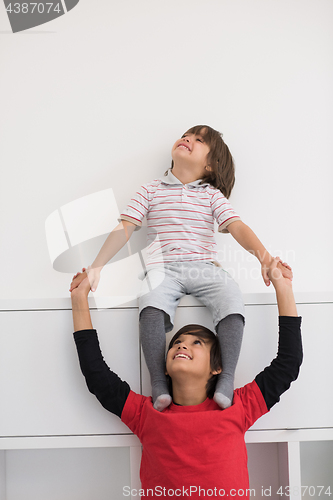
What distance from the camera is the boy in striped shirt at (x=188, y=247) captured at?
0.95 metres

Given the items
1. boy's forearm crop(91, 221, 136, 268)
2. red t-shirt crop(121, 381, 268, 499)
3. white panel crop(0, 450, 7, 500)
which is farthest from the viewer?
white panel crop(0, 450, 7, 500)

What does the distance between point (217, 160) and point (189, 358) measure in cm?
60

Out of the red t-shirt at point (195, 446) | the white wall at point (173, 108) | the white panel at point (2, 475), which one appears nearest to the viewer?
the red t-shirt at point (195, 446)

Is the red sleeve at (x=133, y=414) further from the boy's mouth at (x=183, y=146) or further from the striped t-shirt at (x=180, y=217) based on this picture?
the boy's mouth at (x=183, y=146)

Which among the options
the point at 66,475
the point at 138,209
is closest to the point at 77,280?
the point at 138,209

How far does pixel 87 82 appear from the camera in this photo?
1388 mm

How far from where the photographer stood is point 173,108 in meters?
1.38

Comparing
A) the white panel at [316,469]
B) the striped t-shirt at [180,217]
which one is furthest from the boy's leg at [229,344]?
the white panel at [316,469]

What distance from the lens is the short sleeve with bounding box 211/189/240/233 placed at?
1129 millimetres

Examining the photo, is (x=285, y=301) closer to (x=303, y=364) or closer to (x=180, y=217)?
(x=303, y=364)

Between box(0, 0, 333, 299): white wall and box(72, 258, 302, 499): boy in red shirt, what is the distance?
40 cm

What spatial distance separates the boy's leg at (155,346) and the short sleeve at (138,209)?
0.31 meters

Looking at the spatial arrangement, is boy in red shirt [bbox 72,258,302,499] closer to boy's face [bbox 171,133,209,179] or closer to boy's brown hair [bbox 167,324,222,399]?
boy's brown hair [bbox 167,324,222,399]

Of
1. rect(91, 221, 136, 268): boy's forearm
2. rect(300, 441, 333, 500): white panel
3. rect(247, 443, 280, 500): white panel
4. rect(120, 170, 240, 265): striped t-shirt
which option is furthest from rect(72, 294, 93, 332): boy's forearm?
rect(300, 441, 333, 500): white panel
